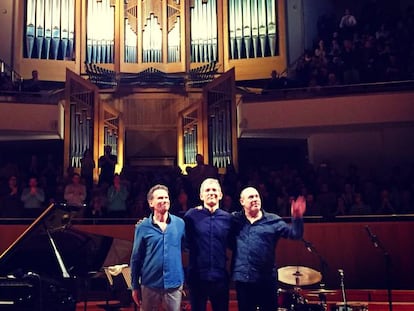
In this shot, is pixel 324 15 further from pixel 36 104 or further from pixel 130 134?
pixel 36 104

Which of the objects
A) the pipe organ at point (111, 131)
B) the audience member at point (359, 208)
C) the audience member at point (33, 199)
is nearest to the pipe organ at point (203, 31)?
the pipe organ at point (111, 131)

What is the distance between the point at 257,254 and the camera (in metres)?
3.66

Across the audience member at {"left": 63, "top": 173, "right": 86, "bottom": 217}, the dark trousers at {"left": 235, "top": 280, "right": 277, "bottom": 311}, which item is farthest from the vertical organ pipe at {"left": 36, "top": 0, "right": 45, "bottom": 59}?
the dark trousers at {"left": 235, "top": 280, "right": 277, "bottom": 311}

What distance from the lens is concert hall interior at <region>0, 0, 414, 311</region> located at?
283 inches

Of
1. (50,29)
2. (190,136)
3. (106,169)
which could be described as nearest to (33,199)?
(106,169)

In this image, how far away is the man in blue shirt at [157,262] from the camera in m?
3.52

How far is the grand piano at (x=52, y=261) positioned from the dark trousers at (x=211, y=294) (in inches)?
37.1

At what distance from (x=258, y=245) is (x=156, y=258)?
0.63 meters

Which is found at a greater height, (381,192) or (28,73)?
(28,73)

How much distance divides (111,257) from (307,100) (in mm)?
5901

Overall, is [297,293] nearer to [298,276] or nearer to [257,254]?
[298,276]

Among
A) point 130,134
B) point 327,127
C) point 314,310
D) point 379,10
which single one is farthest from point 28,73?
point 314,310

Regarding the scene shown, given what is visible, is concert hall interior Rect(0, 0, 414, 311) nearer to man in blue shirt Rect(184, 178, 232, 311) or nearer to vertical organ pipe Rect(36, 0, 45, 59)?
vertical organ pipe Rect(36, 0, 45, 59)

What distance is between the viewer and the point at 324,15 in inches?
440
